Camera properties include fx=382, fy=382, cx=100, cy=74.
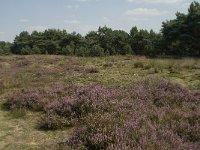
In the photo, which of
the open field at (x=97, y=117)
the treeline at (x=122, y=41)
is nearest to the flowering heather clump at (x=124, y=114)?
the open field at (x=97, y=117)

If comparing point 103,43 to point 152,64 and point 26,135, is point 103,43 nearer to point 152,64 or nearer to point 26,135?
point 152,64

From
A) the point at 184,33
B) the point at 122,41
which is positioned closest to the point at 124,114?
the point at 184,33

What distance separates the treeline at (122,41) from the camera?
38125 millimetres

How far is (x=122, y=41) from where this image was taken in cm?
5981

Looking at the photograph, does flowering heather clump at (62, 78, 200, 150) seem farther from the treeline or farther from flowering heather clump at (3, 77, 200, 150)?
the treeline

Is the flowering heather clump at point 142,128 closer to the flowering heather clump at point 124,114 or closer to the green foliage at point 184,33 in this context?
the flowering heather clump at point 124,114

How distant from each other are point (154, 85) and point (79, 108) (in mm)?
3076

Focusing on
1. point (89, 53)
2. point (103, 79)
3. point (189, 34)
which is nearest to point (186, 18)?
point (189, 34)

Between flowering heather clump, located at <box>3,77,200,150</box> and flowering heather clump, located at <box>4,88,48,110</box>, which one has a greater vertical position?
flowering heather clump, located at <box>3,77,200,150</box>

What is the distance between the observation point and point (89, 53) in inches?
1882

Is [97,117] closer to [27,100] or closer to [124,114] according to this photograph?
[124,114]

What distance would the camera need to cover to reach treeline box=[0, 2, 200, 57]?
125ft

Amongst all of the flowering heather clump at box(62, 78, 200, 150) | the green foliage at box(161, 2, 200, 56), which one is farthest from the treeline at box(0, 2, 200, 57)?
the flowering heather clump at box(62, 78, 200, 150)

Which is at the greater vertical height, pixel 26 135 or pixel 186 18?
pixel 186 18
